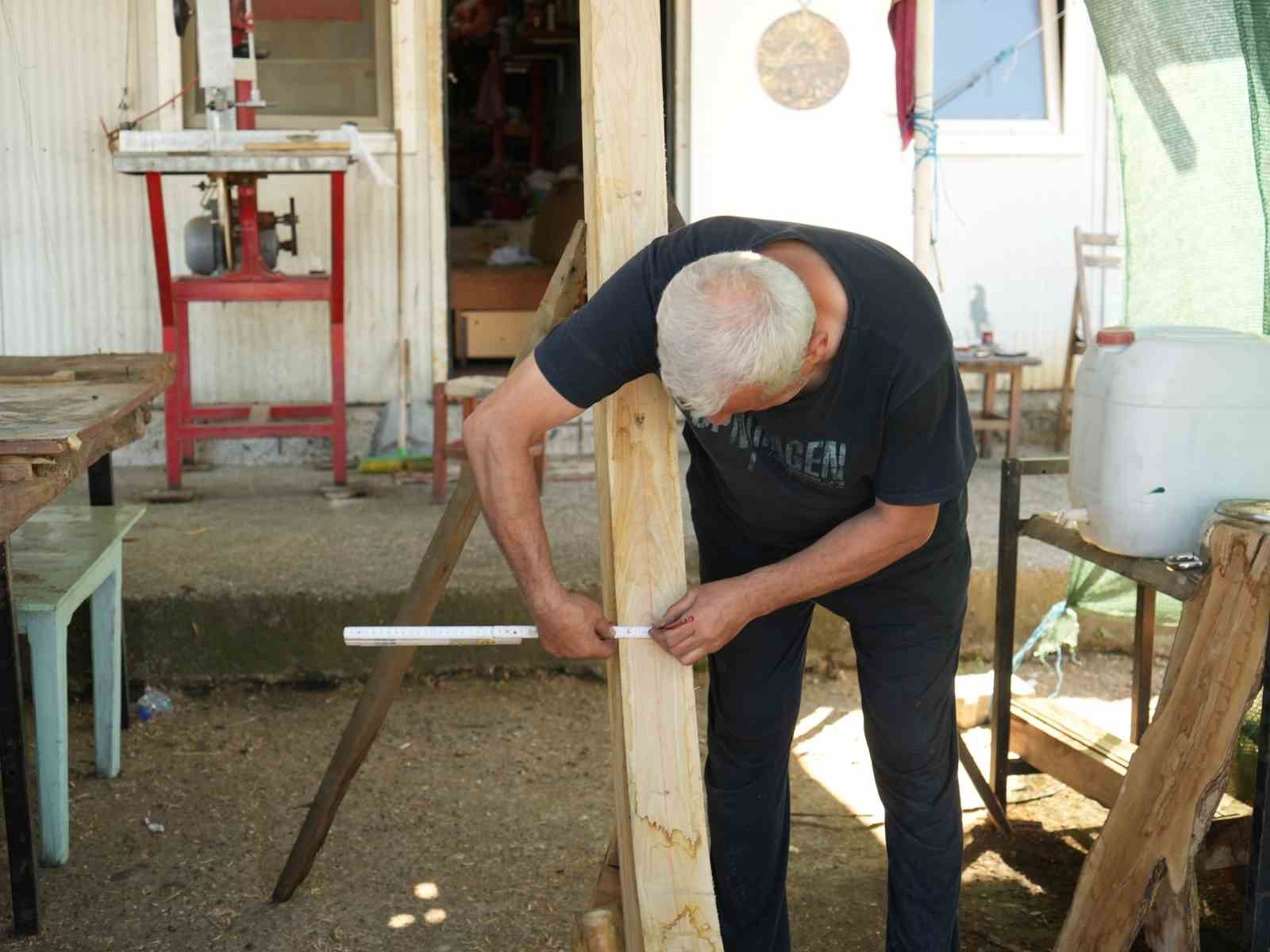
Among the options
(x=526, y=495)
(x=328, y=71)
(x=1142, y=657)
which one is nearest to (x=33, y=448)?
(x=526, y=495)

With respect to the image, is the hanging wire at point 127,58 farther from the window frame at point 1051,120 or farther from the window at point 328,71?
the window frame at point 1051,120

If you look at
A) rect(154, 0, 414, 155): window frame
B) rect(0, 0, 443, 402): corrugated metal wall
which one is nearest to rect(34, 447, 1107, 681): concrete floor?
rect(0, 0, 443, 402): corrugated metal wall

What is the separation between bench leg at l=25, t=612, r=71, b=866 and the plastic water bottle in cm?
96

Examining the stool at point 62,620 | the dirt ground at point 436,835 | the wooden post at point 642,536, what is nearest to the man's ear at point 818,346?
the wooden post at point 642,536

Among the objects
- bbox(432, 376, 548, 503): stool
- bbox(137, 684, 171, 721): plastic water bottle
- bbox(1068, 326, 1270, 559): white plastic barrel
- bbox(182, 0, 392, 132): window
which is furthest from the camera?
bbox(182, 0, 392, 132): window

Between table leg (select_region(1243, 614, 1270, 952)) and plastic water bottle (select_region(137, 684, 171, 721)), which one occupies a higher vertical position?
table leg (select_region(1243, 614, 1270, 952))

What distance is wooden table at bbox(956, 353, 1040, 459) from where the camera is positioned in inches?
252

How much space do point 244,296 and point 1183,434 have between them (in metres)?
3.98

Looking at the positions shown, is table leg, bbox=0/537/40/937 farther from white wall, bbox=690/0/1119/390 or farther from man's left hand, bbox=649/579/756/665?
white wall, bbox=690/0/1119/390

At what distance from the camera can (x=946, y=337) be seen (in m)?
2.28

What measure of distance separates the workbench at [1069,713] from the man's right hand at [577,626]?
1.23 meters

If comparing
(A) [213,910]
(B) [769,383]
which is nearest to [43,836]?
(A) [213,910]

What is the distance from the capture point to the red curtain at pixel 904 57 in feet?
13.4

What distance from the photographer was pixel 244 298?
18.6ft
